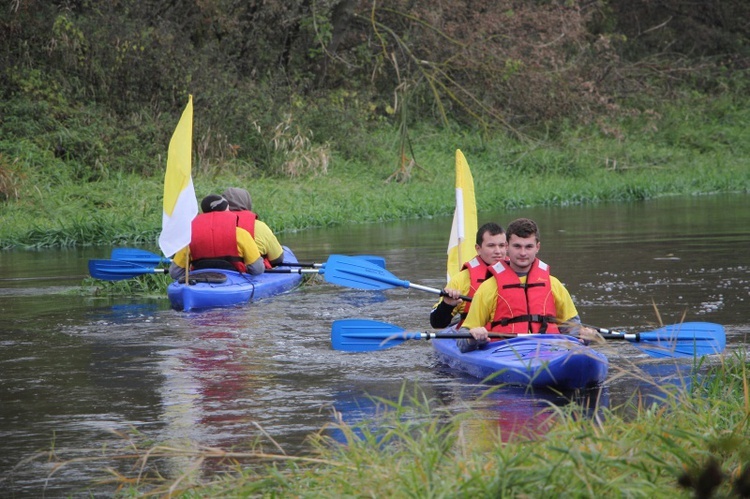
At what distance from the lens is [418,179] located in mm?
22312

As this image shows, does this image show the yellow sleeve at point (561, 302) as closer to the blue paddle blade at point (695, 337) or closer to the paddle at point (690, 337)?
the paddle at point (690, 337)

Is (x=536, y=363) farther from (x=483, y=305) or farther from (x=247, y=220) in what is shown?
(x=247, y=220)

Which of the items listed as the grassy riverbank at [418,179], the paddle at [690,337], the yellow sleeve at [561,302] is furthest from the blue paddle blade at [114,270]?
the paddle at [690,337]

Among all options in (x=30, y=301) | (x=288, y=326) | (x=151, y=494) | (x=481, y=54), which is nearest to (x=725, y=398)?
(x=151, y=494)

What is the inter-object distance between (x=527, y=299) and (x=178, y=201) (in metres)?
3.90

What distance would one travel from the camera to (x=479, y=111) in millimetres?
25109

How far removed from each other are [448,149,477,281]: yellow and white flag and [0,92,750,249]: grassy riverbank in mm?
7054

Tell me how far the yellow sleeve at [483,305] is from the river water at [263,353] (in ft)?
1.29

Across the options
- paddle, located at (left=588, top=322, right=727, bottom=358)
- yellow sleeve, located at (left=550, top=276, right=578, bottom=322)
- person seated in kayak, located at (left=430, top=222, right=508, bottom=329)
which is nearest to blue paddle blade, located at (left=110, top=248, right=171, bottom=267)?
person seated in kayak, located at (left=430, top=222, right=508, bottom=329)

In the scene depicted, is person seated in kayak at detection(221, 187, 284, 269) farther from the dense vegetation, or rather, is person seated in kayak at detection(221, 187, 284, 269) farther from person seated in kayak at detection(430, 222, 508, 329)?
the dense vegetation

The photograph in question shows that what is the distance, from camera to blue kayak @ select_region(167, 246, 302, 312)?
10.0m

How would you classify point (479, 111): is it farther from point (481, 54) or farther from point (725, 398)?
point (725, 398)

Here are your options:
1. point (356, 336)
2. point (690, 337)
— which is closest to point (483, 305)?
point (356, 336)

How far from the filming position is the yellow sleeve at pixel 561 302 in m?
6.91
